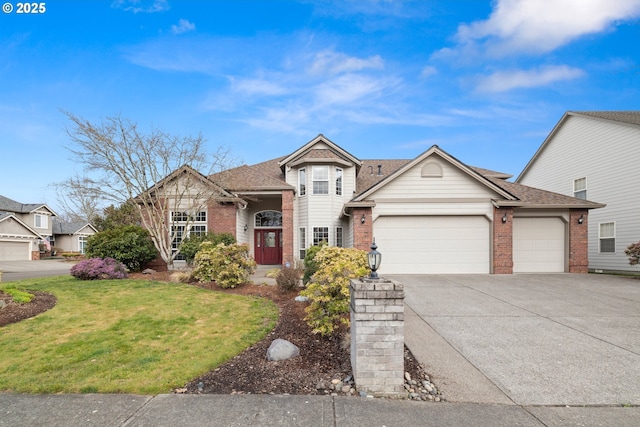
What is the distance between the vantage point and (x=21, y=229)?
101ft

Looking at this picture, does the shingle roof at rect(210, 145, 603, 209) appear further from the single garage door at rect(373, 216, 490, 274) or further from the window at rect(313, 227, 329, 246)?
the window at rect(313, 227, 329, 246)

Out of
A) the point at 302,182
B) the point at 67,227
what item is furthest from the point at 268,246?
the point at 67,227

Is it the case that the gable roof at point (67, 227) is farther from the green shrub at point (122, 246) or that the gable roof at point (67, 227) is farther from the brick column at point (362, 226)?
the brick column at point (362, 226)

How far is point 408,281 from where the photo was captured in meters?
11.0

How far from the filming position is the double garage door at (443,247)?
1312cm

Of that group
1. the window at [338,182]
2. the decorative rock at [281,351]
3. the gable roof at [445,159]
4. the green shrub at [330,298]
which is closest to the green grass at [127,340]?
the decorative rock at [281,351]

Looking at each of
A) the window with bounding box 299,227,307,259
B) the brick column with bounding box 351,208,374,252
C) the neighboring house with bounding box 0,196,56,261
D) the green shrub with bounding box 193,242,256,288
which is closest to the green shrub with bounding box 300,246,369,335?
the green shrub with bounding box 193,242,256,288

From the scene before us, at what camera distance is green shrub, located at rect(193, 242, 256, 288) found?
9.78 metres

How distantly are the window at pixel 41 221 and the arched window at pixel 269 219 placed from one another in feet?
115

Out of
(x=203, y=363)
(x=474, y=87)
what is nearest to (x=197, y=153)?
(x=203, y=363)

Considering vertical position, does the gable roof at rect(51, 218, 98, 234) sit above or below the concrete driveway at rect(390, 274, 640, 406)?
above

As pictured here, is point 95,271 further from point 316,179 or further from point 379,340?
point 379,340

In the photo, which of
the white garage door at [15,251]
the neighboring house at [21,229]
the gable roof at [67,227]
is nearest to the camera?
the white garage door at [15,251]

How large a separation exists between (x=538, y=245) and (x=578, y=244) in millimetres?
1585
